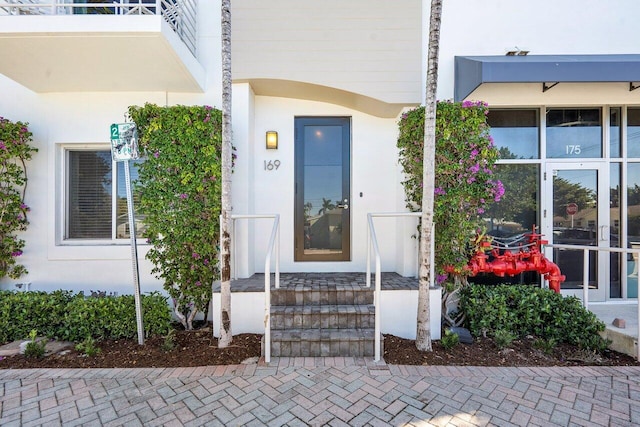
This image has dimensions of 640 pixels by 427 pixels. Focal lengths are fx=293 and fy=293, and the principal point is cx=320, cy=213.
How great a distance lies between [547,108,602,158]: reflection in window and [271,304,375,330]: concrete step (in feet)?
13.3

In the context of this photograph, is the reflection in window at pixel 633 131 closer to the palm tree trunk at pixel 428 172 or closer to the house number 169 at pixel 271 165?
the palm tree trunk at pixel 428 172

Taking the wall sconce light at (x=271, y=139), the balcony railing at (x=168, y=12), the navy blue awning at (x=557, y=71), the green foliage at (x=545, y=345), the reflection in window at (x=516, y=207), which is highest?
the balcony railing at (x=168, y=12)

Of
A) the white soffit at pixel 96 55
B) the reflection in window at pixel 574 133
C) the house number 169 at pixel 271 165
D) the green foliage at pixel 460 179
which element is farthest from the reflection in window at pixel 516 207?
the white soffit at pixel 96 55

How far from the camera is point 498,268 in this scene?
156 inches

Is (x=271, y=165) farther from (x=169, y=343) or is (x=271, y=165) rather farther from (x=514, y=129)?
(x=514, y=129)

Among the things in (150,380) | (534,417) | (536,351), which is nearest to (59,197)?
(150,380)

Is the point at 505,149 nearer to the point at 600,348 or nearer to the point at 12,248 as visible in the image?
the point at 600,348

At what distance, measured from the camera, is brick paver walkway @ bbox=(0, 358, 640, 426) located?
2.22 meters

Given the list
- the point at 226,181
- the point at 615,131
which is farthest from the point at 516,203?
the point at 226,181

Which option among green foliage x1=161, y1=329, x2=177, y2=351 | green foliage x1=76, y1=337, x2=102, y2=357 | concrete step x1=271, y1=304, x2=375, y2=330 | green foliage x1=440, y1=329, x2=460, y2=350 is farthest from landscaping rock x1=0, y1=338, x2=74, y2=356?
green foliage x1=440, y1=329, x2=460, y2=350

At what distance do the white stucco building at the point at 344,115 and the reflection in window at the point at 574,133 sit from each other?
0.02 meters

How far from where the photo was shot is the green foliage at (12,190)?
3.92 metres

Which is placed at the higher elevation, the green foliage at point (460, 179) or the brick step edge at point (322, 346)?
the green foliage at point (460, 179)

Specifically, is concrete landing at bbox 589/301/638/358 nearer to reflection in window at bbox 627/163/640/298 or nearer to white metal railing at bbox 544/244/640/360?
white metal railing at bbox 544/244/640/360
